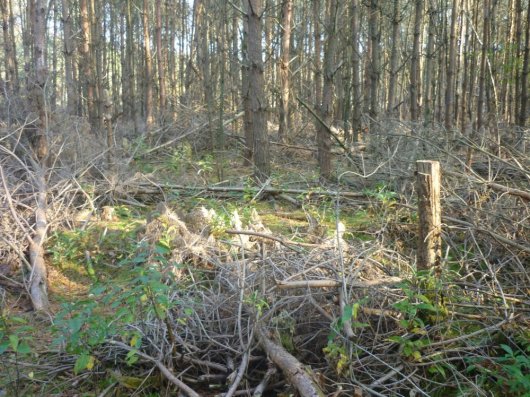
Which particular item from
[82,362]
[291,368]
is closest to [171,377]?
[82,362]

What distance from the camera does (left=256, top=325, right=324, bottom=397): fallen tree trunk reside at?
8.95 feet

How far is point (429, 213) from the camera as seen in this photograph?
11.6ft

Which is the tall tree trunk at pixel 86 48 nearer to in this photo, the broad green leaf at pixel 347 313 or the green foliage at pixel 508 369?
the broad green leaf at pixel 347 313

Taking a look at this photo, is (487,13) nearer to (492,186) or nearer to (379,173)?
(379,173)

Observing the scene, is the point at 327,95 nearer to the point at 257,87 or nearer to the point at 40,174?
the point at 257,87

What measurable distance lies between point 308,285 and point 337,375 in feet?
1.88

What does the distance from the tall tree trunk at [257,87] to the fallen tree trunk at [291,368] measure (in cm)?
434

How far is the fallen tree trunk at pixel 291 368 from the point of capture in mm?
2727

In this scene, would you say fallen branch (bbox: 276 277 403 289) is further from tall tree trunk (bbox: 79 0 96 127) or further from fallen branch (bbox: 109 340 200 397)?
tall tree trunk (bbox: 79 0 96 127)

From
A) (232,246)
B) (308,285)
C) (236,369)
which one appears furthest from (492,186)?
(236,369)

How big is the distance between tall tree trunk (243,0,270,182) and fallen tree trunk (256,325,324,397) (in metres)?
4.34

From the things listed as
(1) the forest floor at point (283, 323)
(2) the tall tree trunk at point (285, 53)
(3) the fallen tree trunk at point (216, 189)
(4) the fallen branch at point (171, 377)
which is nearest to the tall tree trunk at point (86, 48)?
(2) the tall tree trunk at point (285, 53)

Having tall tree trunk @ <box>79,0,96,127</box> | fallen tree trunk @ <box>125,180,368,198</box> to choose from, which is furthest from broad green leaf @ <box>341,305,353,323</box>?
tall tree trunk @ <box>79,0,96,127</box>

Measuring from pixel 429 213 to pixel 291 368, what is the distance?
146 centimetres
